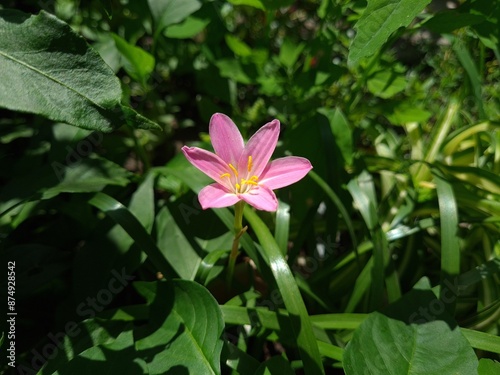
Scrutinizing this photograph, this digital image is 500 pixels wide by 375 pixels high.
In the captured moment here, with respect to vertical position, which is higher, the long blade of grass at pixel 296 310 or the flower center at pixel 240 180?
the flower center at pixel 240 180

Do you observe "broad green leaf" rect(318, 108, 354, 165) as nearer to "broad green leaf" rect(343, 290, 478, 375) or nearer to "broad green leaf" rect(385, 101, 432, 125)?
"broad green leaf" rect(385, 101, 432, 125)

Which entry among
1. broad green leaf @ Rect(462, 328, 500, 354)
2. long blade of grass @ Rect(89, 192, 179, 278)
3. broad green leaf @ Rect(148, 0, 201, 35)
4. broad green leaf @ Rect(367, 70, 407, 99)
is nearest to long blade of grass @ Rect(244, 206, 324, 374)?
long blade of grass @ Rect(89, 192, 179, 278)

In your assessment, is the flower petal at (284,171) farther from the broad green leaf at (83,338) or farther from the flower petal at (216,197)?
the broad green leaf at (83,338)

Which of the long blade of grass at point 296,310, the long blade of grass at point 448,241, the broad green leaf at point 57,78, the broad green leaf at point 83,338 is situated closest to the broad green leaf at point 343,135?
the long blade of grass at point 448,241

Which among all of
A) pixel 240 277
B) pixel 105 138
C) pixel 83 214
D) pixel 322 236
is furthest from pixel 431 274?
pixel 105 138

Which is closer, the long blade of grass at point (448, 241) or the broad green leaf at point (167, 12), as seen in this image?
the long blade of grass at point (448, 241)

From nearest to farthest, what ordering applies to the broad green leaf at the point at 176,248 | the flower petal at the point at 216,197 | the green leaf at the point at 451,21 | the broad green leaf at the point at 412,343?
1. the flower petal at the point at 216,197
2. the broad green leaf at the point at 412,343
3. the green leaf at the point at 451,21
4. the broad green leaf at the point at 176,248
